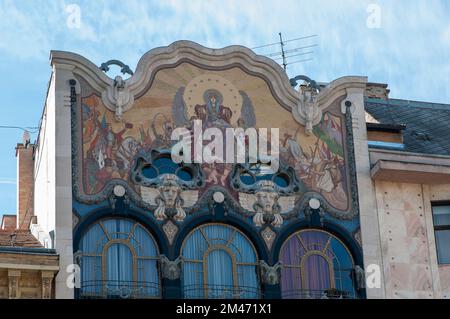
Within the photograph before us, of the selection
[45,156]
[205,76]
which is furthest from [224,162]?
[45,156]

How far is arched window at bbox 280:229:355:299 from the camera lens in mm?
37812

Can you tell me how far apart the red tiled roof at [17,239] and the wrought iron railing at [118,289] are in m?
2.23

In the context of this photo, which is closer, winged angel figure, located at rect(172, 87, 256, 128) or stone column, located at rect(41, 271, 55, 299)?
stone column, located at rect(41, 271, 55, 299)

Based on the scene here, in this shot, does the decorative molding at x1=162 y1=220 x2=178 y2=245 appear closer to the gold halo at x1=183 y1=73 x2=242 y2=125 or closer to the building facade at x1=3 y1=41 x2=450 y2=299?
the building facade at x1=3 y1=41 x2=450 y2=299

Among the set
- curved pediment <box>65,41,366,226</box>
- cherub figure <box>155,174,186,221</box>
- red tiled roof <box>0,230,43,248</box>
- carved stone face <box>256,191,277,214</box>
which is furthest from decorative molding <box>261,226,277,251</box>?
red tiled roof <box>0,230,43,248</box>

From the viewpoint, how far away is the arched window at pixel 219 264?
122 ft

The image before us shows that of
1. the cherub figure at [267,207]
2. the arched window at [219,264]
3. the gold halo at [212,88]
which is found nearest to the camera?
the arched window at [219,264]

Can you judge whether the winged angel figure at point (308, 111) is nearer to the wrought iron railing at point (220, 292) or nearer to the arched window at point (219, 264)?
the arched window at point (219, 264)

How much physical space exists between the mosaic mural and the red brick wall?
19.4ft

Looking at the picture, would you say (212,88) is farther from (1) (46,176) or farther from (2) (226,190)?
(1) (46,176)

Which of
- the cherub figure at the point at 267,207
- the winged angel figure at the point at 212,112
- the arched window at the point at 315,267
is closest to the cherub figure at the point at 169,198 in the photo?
the winged angel figure at the point at 212,112

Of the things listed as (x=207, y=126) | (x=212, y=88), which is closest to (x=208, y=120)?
(x=207, y=126)

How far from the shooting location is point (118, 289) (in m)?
36.2

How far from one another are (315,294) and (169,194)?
480cm
